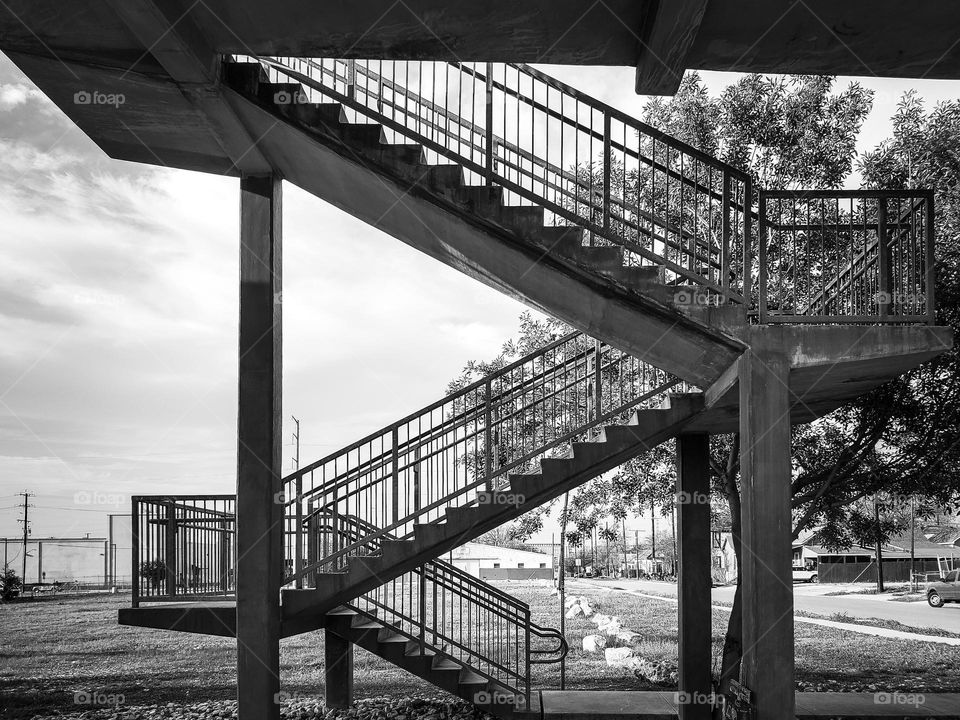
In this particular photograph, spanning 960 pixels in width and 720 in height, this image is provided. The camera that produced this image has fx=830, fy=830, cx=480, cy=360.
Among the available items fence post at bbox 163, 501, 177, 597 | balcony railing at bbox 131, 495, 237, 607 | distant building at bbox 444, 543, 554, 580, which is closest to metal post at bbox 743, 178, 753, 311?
balcony railing at bbox 131, 495, 237, 607

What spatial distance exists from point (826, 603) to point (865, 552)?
22.7m

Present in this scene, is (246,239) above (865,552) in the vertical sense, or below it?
above

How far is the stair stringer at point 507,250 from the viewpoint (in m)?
7.60

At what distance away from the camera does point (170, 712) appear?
1183 centimetres

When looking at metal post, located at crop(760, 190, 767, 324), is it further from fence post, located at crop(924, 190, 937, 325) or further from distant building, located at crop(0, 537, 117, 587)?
distant building, located at crop(0, 537, 117, 587)

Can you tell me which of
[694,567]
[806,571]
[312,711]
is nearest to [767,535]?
[694,567]

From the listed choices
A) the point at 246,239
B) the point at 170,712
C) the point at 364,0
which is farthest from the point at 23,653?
the point at 364,0

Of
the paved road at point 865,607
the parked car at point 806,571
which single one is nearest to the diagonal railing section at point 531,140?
the paved road at point 865,607

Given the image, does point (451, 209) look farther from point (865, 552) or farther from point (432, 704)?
point (865, 552)

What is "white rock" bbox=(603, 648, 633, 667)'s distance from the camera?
50.9ft

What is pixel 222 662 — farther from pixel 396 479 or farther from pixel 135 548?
pixel 396 479

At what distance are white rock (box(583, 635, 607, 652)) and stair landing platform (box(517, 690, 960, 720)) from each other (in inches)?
235

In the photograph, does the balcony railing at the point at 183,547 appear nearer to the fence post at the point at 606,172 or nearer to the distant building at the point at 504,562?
the fence post at the point at 606,172

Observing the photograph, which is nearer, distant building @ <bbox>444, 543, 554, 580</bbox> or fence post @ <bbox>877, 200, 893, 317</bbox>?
fence post @ <bbox>877, 200, 893, 317</bbox>
